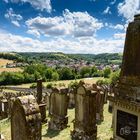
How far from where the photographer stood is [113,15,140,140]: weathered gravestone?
9.09 meters

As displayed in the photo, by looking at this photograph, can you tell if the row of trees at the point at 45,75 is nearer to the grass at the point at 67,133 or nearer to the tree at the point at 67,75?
the tree at the point at 67,75

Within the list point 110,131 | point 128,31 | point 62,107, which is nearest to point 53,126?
point 62,107

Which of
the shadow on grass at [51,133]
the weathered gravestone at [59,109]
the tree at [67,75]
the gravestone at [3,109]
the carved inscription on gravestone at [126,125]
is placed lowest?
the tree at [67,75]

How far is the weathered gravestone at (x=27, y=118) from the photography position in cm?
840

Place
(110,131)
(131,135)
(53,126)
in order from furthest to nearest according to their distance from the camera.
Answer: (53,126), (110,131), (131,135)

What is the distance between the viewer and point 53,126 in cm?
1697

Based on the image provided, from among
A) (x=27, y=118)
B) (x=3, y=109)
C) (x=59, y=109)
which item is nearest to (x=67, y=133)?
(x=59, y=109)

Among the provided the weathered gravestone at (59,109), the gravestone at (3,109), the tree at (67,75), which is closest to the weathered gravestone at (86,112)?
the weathered gravestone at (59,109)

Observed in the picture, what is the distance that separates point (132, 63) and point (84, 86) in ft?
14.1

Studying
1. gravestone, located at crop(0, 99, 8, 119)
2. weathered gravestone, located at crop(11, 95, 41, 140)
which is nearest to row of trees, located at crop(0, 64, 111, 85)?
gravestone, located at crop(0, 99, 8, 119)

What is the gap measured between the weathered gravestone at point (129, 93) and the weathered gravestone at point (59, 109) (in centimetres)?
731

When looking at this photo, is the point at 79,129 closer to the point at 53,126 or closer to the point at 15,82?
the point at 53,126

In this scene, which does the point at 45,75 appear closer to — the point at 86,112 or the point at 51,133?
the point at 51,133

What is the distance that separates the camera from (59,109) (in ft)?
57.5
